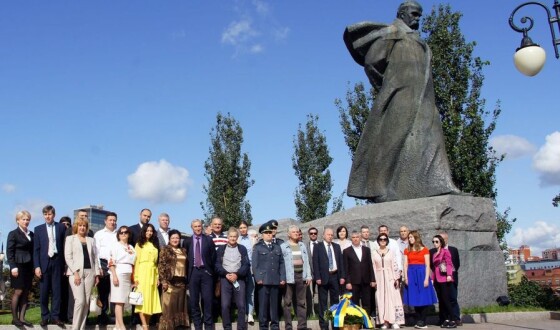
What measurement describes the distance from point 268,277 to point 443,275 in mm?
2577

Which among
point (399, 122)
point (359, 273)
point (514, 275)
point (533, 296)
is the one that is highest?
point (399, 122)

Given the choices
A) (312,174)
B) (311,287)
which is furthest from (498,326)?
(312,174)

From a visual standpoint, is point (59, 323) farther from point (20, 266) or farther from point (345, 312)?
point (345, 312)

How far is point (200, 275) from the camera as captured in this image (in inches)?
324

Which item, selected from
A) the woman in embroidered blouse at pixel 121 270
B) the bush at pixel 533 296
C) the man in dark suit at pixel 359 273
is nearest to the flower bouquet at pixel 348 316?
the man in dark suit at pixel 359 273

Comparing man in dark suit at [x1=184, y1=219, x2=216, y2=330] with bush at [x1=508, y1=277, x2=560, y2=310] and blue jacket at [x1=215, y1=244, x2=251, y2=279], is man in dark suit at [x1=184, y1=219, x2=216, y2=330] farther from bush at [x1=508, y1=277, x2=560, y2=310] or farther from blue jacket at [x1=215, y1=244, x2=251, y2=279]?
bush at [x1=508, y1=277, x2=560, y2=310]

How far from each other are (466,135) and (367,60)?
949 cm

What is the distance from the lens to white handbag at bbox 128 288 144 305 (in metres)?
7.73

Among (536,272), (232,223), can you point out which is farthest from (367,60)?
(536,272)

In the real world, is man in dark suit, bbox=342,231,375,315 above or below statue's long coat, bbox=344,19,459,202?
below

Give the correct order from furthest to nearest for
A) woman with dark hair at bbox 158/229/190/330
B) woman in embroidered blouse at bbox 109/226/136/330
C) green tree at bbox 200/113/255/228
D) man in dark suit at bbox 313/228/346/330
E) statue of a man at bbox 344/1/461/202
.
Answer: green tree at bbox 200/113/255/228 → statue of a man at bbox 344/1/461/202 → man in dark suit at bbox 313/228/346/330 → woman with dark hair at bbox 158/229/190/330 → woman in embroidered blouse at bbox 109/226/136/330

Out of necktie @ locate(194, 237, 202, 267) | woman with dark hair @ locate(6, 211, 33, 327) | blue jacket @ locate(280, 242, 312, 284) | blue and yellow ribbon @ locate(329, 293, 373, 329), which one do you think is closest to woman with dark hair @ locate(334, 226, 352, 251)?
blue jacket @ locate(280, 242, 312, 284)

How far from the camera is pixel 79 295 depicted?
25.5ft

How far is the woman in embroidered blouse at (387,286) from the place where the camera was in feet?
28.0
